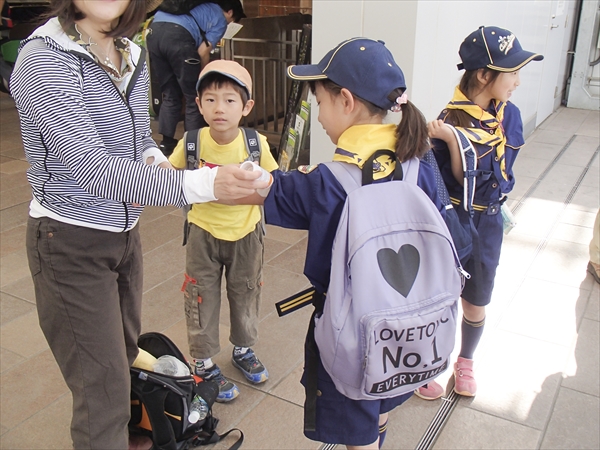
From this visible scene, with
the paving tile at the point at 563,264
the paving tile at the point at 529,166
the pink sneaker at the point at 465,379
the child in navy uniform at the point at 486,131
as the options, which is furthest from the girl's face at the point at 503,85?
the paving tile at the point at 529,166

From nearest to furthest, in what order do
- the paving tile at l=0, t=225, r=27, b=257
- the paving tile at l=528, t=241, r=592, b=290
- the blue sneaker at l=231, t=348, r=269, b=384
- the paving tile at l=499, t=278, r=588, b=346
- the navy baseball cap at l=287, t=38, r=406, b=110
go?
the navy baseball cap at l=287, t=38, r=406, b=110 < the blue sneaker at l=231, t=348, r=269, b=384 < the paving tile at l=499, t=278, r=588, b=346 < the paving tile at l=528, t=241, r=592, b=290 < the paving tile at l=0, t=225, r=27, b=257

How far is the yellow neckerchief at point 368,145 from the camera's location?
1646mm

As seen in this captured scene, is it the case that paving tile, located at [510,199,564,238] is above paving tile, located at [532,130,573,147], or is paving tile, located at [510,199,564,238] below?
above

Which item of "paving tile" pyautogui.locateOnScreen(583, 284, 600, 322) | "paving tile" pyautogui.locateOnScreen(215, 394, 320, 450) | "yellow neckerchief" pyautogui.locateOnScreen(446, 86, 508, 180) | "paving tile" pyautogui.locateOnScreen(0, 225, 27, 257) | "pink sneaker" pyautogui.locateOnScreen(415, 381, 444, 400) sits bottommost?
"paving tile" pyautogui.locateOnScreen(0, 225, 27, 257)

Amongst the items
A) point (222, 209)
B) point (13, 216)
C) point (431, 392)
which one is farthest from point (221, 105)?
point (13, 216)

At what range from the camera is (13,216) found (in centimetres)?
492

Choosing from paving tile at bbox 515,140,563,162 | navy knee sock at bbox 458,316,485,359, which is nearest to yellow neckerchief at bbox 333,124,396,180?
navy knee sock at bbox 458,316,485,359

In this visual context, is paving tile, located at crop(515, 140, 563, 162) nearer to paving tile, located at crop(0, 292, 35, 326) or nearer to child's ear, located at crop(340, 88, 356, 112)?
paving tile, located at crop(0, 292, 35, 326)

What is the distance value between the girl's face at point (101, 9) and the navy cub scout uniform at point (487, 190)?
1.30 metres

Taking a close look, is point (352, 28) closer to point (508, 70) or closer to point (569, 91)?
point (508, 70)

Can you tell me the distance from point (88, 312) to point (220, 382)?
1085mm

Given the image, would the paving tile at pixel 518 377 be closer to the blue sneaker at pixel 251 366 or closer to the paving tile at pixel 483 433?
the paving tile at pixel 483 433

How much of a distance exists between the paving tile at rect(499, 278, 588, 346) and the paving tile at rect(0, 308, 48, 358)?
2616 millimetres

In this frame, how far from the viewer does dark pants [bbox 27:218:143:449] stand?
1.78 metres
